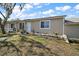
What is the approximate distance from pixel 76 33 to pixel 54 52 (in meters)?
0.75

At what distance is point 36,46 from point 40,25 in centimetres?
75

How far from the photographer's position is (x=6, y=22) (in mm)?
6023

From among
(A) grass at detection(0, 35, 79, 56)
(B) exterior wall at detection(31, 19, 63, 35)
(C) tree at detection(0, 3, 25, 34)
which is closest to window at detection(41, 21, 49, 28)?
(B) exterior wall at detection(31, 19, 63, 35)

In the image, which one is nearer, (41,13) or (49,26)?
(41,13)

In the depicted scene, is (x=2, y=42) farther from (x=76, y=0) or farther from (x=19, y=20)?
(x=76, y=0)

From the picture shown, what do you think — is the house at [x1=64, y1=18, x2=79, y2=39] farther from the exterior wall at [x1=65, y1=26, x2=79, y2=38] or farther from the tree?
the tree

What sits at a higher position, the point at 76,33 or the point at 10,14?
the point at 10,14

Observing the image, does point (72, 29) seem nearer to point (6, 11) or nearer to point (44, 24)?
point (44, 24)

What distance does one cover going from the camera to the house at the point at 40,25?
6.08m

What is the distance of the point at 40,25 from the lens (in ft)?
21.1

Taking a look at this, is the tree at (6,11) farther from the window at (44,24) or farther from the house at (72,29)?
the house at (72,29)

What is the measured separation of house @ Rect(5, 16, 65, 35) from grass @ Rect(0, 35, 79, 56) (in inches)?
9.4

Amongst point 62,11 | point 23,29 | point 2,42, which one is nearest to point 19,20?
point 23,29

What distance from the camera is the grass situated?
19.0ft
